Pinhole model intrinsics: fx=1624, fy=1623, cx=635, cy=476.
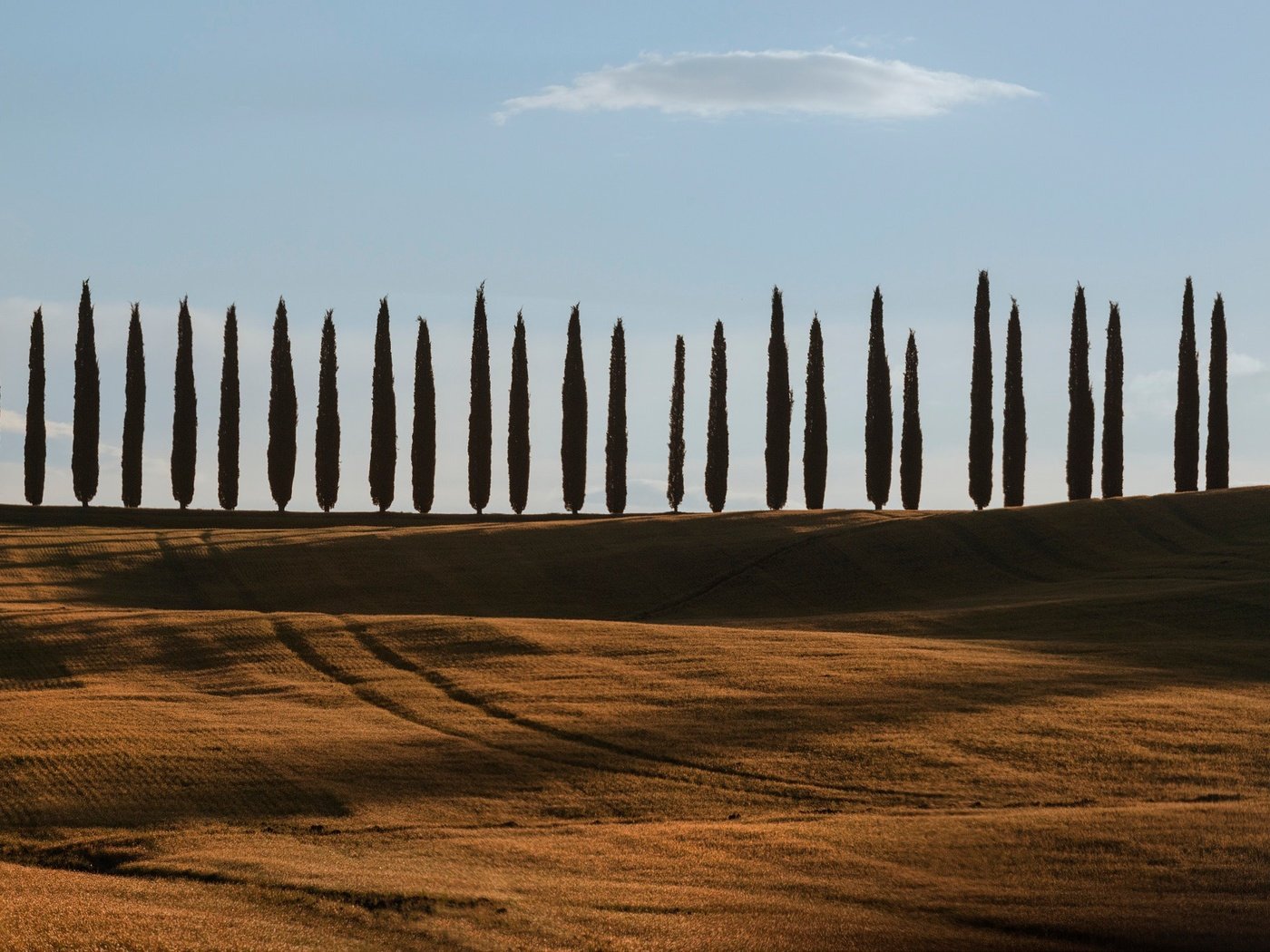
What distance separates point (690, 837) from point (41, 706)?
11501 millimetres

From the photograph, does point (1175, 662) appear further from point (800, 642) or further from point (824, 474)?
point (824, 474)

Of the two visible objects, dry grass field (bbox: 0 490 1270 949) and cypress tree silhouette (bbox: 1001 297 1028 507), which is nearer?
dry grass field (bbox: 0 490 1270 949)

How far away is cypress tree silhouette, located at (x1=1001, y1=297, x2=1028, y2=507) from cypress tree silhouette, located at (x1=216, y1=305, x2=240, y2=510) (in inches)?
1120

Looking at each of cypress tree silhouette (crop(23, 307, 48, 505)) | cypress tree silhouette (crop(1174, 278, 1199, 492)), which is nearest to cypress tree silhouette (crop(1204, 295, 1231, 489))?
cypress tree silhouette (crop(1174, 278, 1199, 492))

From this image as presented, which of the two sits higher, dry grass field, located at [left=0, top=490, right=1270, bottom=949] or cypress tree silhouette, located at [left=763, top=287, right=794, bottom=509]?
cypress tree silhouette, located at [left=763, top=287, right=794, bottom=509]

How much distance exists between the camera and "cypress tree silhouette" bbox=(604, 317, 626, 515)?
205ft

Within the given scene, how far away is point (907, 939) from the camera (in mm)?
13039

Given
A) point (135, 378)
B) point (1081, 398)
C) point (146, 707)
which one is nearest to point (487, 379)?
point (135, 378)

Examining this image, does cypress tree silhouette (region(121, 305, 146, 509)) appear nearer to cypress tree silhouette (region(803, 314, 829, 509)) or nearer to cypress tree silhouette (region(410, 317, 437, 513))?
cypress tree silhouette (region(410, 317, 437, 513))

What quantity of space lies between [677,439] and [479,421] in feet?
25.1

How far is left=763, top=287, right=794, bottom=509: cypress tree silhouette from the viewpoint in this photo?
61.2 meters

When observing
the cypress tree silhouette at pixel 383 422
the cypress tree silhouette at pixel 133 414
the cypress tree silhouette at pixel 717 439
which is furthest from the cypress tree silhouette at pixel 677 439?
the cypress tree silhouette at pixel 133 414

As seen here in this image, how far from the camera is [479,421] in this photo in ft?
203

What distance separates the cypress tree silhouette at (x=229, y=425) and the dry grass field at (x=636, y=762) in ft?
65.2
